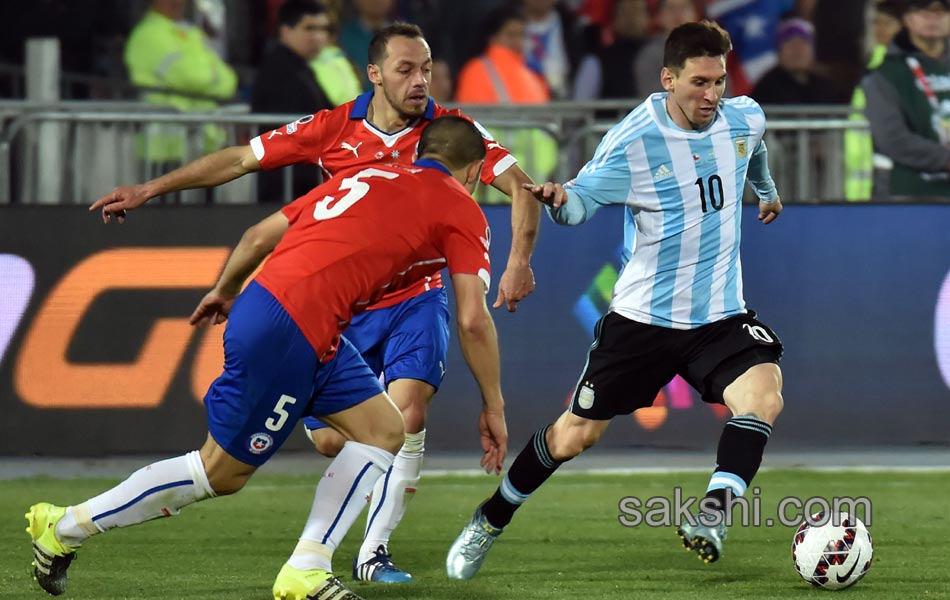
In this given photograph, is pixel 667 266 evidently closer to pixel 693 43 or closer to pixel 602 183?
pixel 602 183

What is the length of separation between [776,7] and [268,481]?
25.1 ft

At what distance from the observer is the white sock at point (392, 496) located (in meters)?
6.79

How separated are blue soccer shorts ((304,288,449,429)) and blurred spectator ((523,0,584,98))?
7.14 m

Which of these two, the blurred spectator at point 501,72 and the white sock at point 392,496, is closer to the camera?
the white sock at point 392,496

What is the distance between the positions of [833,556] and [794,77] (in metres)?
7.88

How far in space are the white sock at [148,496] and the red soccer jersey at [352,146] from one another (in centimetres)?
156

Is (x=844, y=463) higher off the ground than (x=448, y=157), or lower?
lower

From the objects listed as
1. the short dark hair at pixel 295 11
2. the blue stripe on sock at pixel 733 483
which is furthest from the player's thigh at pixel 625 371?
the short dark hair at pixel 295 11

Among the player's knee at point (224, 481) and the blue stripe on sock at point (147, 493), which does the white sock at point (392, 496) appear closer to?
the player's knee at point (224, 481)

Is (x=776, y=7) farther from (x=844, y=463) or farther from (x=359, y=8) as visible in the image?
(x=844, y=463)

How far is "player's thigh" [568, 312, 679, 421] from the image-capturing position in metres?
6.89

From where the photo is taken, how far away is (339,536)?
5719 millimetres

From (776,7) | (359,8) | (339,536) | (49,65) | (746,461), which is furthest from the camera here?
(776,7)

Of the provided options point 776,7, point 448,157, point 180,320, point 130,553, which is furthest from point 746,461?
point 776,7
